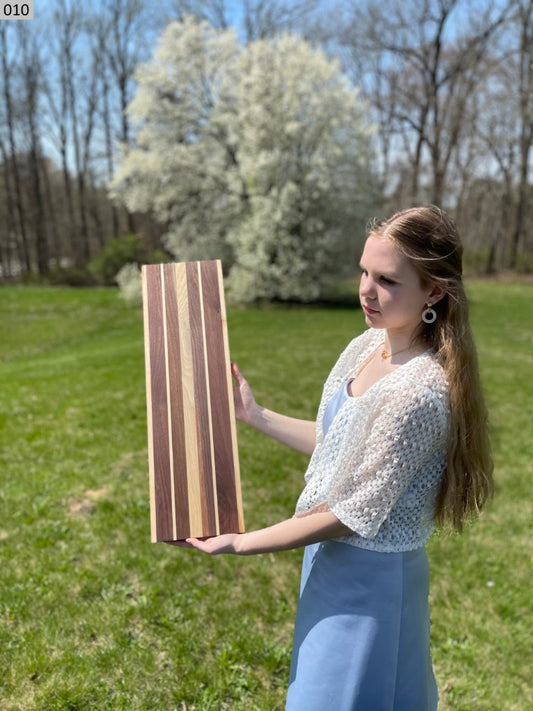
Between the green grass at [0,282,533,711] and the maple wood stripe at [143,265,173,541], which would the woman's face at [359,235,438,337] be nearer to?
the maple wood stripe at [143,265,173,541]

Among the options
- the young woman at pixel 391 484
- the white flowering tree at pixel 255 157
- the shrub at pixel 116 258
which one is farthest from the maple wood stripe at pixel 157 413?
the shrub at pixel 116 258

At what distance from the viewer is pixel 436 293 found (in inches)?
61.9

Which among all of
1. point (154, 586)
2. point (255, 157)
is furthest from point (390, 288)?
point (255, 157)

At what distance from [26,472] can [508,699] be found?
4.30 metres

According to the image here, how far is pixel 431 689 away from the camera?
187cm

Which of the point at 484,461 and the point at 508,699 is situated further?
the point at 508,699

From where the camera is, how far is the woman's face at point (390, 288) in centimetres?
154

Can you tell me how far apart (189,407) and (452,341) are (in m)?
0.83

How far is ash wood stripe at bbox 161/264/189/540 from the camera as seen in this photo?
1716 mm

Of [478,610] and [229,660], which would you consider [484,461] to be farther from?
[478,610]

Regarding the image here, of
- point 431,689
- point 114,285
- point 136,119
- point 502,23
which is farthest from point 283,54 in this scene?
point 431,689

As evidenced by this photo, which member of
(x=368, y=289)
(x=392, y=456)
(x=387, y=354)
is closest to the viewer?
(x=392, y=456)

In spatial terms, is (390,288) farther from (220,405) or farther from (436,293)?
(220,405)

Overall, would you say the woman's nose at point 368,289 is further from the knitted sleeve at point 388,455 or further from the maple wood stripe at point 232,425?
the maple wood stripe at point 232,425
